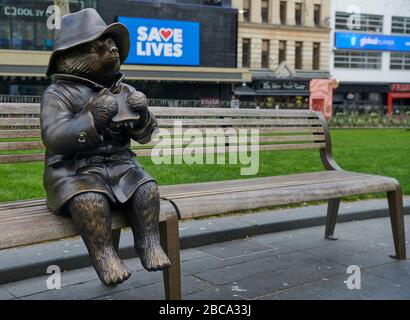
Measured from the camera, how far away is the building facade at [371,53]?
3991 cm

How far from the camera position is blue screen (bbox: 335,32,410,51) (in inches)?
1577

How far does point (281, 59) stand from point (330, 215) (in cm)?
3528

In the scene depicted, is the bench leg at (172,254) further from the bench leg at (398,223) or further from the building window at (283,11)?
the building window at (283,11)

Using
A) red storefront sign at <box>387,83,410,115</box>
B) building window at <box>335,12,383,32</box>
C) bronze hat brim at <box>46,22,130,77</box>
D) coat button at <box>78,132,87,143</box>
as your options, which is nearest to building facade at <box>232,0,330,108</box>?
building window at <box>335,12,383,32</box>

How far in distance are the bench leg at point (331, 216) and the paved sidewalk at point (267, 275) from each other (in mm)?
82

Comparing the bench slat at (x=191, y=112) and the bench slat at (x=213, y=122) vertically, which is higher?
the bench slat at (x=191, y=112)

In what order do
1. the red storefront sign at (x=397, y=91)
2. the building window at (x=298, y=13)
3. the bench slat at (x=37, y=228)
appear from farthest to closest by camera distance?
the red storefront sign at (x=397, y=91) < the building window at (x=298, y=13) < the bench slat at (x=37, y=228)

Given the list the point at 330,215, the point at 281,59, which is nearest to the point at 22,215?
the point at 330,215

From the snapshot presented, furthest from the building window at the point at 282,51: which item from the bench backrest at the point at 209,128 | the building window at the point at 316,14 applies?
the bench backrest at the point at 209,128

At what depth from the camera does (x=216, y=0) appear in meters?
30.5

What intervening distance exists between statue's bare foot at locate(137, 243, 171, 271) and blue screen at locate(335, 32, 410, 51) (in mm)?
39728

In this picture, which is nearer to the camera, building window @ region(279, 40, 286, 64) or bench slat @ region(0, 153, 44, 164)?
bench slat @ region(0, 153, 44, 164)

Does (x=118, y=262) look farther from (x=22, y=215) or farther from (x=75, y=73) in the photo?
(x=75, y=73)

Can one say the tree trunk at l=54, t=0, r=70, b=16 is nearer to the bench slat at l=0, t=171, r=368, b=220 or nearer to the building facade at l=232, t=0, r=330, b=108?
the bench slat at l=0, t=171, r=368, b=220
